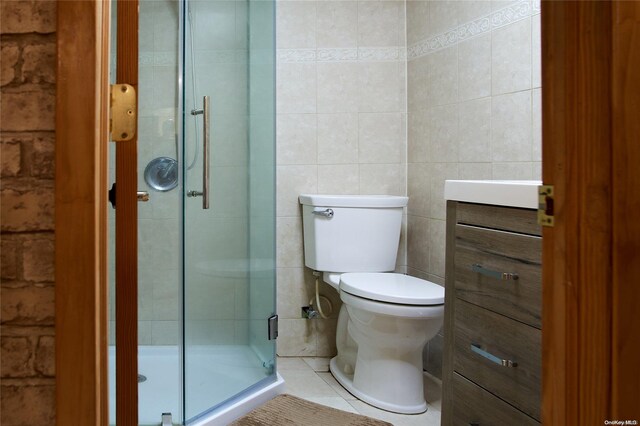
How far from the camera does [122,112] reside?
74 cm

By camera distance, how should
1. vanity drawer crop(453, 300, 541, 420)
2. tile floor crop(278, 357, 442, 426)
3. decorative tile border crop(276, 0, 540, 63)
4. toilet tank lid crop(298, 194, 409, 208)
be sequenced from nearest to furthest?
vanity drawer crop(453, 300, 541, 420) → tile floor crop(278, 357, 442, 426) → decorative tile border crop(276, 0, 540, 63) → toilet tank lid crop(298, 194, 409, 208)

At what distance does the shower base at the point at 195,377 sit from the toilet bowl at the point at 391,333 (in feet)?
1.51

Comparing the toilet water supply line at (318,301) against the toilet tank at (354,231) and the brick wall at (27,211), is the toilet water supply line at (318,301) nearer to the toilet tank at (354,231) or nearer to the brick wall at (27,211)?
the toilet tank at (354,231)

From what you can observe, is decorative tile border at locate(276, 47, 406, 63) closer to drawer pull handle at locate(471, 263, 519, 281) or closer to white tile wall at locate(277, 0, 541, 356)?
white tile wall at locate(277, 0, 541, 356)

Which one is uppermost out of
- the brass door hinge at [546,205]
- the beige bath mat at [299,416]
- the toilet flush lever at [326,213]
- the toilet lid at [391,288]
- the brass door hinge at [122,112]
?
the brass door hinge at [122,112]

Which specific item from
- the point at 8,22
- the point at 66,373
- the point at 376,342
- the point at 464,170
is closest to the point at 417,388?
the point at 376,342

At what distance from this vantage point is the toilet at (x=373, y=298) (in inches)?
79.8

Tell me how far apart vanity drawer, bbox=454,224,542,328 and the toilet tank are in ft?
3.31

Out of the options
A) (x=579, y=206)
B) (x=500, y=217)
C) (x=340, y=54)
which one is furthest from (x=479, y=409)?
(x=340, y=54)

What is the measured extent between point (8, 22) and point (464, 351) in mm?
1276

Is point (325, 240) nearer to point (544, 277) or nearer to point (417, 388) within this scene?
point (417, 388)

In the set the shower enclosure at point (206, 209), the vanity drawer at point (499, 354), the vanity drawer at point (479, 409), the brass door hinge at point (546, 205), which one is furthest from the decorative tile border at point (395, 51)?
the brass door hinge at point (546, 205)

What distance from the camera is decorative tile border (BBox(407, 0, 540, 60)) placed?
1880 mm

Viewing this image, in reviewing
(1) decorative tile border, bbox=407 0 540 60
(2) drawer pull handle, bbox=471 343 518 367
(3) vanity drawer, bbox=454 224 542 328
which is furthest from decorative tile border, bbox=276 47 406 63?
(2) drawer pull handle, bbox=471 343 518 367
